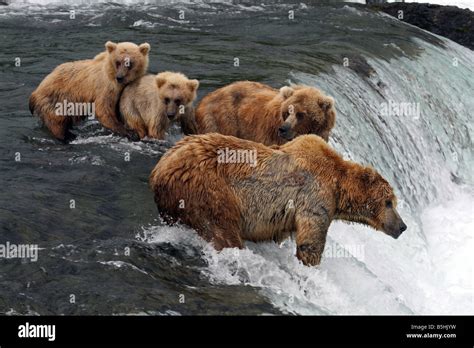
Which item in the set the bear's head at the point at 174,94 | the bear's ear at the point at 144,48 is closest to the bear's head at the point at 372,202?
the bear's head at the point at 174,94

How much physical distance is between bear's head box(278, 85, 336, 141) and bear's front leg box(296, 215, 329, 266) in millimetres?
1729

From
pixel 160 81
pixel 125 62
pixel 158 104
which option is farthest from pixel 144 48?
pixel 158 104

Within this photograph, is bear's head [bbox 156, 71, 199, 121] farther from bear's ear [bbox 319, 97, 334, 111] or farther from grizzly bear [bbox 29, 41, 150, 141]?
bear's ear [bbox 319, 97, 334, 111]

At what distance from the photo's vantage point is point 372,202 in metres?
7.82

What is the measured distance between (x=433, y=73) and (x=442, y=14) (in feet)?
14.7

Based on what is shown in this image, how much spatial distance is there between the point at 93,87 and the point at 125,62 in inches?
20.5

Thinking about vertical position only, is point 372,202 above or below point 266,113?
below

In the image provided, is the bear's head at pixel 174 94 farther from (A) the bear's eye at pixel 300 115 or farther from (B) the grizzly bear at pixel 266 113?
(A) the bear's eye at pixel 300 115

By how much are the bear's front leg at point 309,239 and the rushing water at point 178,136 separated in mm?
120

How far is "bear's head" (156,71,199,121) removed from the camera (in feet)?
31.7

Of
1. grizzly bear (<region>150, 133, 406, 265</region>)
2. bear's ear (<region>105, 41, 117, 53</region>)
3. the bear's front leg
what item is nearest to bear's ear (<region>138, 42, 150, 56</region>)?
bear's ear (<region>105, 41, 117, 53</region>)

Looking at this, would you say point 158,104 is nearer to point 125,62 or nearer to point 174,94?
point 174,94

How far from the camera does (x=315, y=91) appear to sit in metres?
9.30

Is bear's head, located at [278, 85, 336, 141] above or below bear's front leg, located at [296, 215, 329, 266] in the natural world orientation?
above
